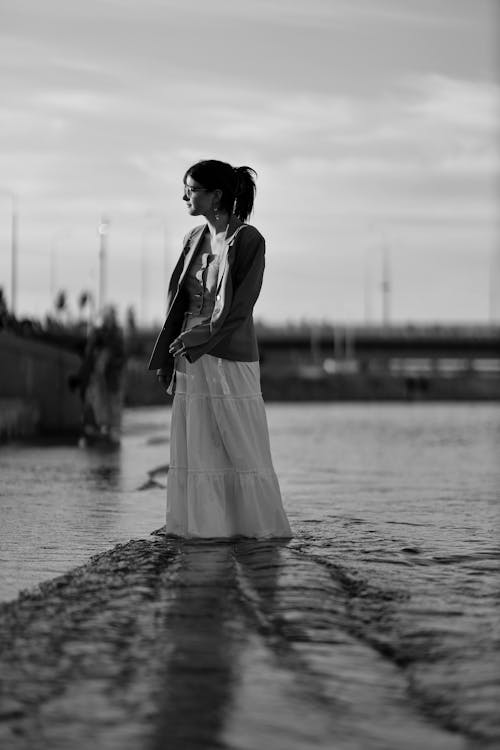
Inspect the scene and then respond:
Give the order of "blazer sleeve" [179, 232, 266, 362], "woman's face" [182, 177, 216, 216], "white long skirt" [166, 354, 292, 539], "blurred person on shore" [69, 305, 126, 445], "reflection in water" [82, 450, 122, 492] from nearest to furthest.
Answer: "blazer sleeve" [179, 232, 266, 362] < "white long skirt" [166, 354, 292, 539] < "woman's face" [182, 177, 216, 216] < "reflection in water" [82, 450, 122, 492] < "blurred person on shore" [69, 305, 126, 445]

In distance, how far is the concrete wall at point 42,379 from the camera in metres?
24.7

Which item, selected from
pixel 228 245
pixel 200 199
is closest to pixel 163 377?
pixel 228 245

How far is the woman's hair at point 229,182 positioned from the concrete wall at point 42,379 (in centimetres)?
1566

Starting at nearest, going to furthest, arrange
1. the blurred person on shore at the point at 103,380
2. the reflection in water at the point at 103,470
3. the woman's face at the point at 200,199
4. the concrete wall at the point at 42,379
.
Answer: the woman's face at the point at 200,199 → the reflection in water at the point at 103,470 → the concrete wall at the point at 42,379 → the blurred person on shore at the point at 103,380

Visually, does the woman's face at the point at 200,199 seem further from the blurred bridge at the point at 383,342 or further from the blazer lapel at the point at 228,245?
the blurred bridge at the point at 383,342

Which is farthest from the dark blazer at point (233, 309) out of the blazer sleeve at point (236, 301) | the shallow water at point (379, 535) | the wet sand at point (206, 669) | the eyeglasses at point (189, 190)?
the wet sand at point (206, 669)

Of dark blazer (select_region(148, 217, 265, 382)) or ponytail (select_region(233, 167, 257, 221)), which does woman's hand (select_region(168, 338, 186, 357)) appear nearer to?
dark blazer (select_region(148, 217, 265, 382))

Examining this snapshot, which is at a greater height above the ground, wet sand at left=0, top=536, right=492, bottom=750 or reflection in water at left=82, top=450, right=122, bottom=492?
wet sand at left=0, top=536, right=492, bottom=750

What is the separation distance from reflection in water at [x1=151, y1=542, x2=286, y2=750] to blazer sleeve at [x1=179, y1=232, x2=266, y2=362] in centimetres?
99

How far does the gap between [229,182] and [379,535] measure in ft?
6.61

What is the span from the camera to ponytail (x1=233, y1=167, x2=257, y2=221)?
8352mm

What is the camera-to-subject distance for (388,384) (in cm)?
11569

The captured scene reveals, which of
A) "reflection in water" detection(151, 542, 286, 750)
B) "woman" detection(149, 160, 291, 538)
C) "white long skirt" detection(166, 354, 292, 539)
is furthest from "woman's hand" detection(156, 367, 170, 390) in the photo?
"reflection in water" detection(151, 542, 286, 750)

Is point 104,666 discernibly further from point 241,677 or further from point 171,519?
point 171,519
